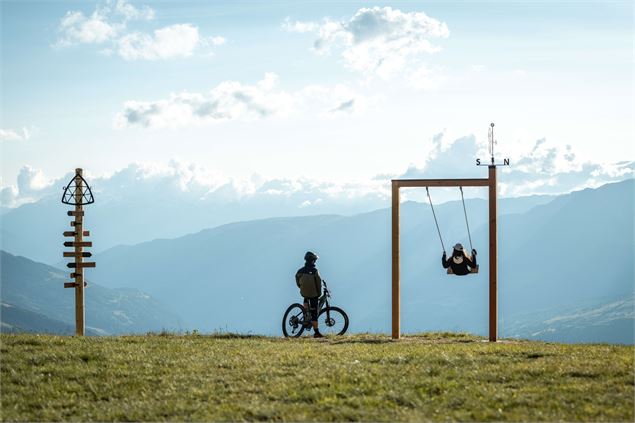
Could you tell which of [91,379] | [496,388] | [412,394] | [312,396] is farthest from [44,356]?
[496,388]

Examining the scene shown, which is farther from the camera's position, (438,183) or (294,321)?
(294,321)

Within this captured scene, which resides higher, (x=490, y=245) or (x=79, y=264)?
(x=490, y=245)

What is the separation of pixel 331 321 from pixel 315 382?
947 cm

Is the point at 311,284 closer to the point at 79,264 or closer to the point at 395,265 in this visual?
the point at 395,265

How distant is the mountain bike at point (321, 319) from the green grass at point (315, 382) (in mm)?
3912

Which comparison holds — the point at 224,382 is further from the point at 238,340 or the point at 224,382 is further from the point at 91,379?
the point at 238,340

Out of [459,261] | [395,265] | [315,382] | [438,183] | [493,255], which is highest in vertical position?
[438,183]

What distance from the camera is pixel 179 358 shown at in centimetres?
1627

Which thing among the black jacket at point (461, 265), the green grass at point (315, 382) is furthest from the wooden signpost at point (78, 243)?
the black jacket at point (461, 265)

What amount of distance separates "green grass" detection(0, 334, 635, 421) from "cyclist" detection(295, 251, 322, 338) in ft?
13.2

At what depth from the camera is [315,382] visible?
1320cm

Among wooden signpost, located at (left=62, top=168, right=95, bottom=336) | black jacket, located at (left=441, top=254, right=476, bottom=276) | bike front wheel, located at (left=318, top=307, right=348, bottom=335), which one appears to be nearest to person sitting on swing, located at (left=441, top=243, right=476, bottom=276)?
black jacket, located at (left=441, top=254, right=476, bottom=276)

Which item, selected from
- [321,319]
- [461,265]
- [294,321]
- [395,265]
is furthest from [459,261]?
[294,321]

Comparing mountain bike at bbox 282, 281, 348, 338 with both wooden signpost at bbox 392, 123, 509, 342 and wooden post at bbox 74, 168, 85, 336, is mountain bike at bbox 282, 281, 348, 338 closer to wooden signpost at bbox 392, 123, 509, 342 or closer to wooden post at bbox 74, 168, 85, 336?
wooden signpost at bbox 392, 123, 509, 342
